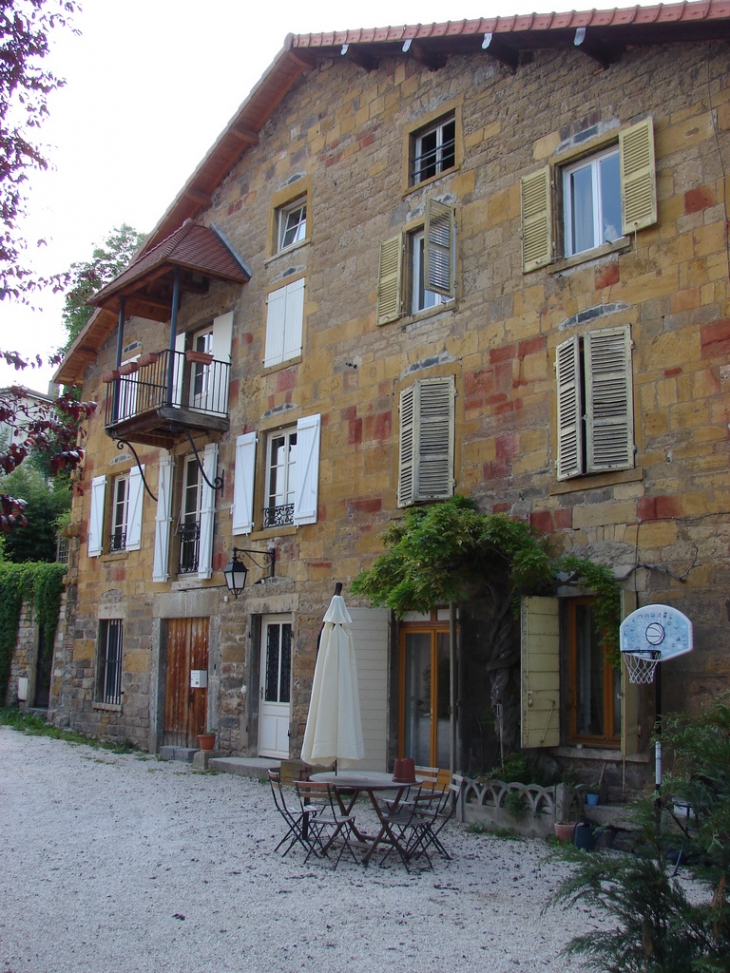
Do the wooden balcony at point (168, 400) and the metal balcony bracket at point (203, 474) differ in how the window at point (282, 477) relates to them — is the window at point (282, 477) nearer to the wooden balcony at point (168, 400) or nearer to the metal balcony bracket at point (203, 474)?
the metal balcony bracket at point (203, 474)

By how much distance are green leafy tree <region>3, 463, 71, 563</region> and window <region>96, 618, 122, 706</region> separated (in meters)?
11.3

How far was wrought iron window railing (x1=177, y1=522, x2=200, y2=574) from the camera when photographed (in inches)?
581

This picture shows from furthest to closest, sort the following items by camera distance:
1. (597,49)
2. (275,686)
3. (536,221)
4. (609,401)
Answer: (275,686)
(536,221)
(597,49)
(609,401)

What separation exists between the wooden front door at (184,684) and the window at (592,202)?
7.88m

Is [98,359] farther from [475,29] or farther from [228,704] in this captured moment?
[475,29]

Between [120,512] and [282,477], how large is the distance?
5.24m

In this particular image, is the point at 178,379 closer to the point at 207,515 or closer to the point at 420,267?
the point at 207,515

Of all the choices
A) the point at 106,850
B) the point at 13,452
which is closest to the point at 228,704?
the point at 106,850

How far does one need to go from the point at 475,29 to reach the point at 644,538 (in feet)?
19.6

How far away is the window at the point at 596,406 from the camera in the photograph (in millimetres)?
8750

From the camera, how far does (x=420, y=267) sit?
11688 mm

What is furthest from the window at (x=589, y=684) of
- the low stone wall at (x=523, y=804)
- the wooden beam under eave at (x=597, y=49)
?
the wooden beam under eave at (x=597, y=49)

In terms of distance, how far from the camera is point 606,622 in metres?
8.53

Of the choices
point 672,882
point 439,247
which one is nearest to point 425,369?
point 439,247
